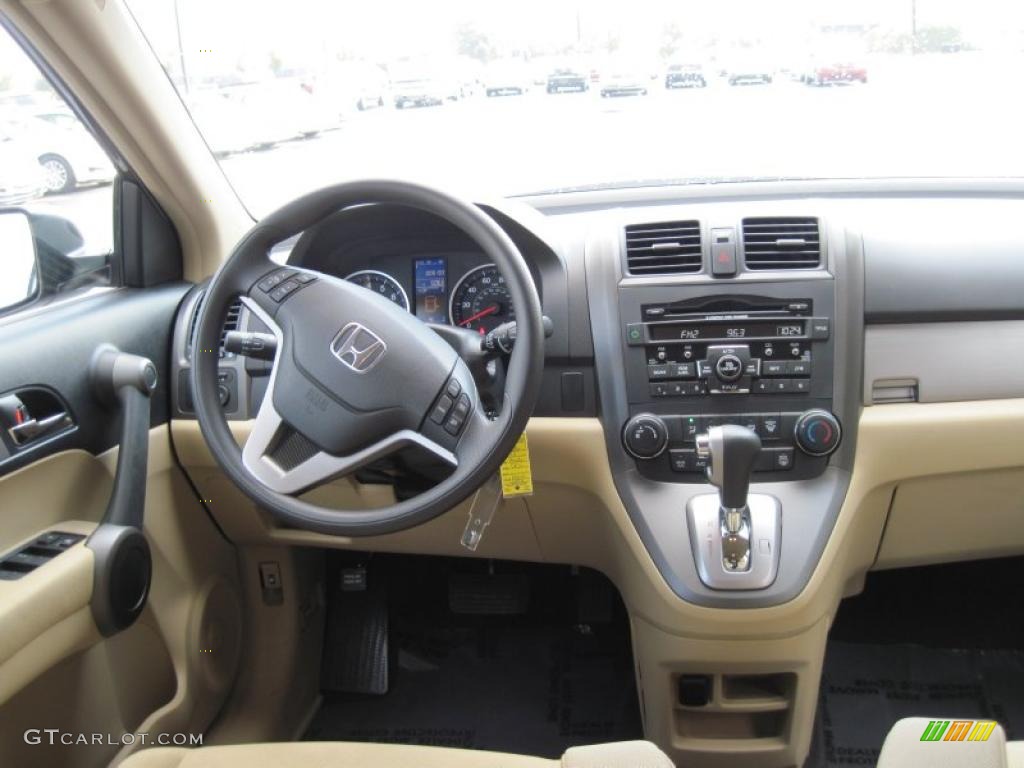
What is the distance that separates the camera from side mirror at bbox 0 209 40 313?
1844 mm

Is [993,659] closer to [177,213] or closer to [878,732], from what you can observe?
[878,732]

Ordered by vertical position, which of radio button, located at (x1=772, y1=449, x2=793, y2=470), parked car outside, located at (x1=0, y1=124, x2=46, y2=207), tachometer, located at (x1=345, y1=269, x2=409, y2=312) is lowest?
radio button, located at (x1=772, y1=449, x2=793, y2=470)

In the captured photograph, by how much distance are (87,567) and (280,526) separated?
22.3 inches

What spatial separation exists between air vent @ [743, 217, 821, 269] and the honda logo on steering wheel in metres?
0.80

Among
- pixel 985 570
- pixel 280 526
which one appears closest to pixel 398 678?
pixel 280 526

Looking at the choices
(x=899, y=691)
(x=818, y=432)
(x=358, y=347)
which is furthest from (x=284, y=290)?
→ (x=899, y=691)

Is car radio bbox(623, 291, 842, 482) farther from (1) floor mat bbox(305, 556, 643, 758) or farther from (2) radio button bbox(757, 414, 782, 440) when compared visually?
(1) floor mat bbox(305, 556, 643, 758)

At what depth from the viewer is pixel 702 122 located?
2191 millimetres

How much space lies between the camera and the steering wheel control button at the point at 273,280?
5.14 feet

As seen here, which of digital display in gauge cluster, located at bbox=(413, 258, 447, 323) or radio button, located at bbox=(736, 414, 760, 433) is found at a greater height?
digital display in gauge cluster, located at bbox=(413, 258, 447, 323)

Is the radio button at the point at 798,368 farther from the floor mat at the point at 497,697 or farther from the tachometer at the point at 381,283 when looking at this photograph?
the floor mat at the point at 497,697

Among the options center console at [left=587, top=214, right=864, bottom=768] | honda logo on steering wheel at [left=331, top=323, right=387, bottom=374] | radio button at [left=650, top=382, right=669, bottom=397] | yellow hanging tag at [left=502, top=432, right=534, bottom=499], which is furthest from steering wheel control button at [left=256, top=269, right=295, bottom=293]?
radio button at [left=650, top=382, right=669, bottom=397]

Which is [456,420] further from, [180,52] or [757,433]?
[180,52]

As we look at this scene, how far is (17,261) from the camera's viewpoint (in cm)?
188
